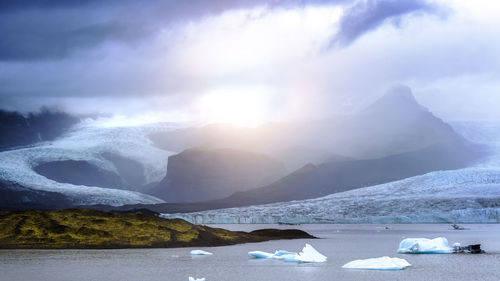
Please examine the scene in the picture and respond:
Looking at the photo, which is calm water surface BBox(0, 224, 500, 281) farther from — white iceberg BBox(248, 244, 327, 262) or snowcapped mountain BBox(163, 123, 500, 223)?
snowcapped mountain BBox(163, 123, 500, 223)

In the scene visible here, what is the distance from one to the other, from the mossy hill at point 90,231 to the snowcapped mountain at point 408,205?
54.0 m

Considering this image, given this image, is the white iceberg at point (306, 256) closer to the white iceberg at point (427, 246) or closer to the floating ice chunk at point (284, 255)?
the floating ice chunk at point (284, 255)

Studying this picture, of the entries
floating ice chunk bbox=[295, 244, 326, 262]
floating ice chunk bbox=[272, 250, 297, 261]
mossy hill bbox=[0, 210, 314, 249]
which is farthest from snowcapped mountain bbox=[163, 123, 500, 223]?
floating ice chunk bbox=[295, 244, 326, 262]

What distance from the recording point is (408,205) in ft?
321

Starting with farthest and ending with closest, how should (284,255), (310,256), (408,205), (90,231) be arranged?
(408,205)
(90,231)
(284,255)
(310,256)

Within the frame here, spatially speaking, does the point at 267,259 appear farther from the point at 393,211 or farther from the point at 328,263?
the point at 393,211

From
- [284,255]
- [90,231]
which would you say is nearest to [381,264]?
[284,255]

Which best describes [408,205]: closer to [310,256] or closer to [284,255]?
[284,255]

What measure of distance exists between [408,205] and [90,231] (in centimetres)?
6215

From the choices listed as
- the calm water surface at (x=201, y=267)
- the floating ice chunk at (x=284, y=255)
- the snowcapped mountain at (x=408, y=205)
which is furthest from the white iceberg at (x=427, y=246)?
the snowcapped mountain at (x=408, y=205)

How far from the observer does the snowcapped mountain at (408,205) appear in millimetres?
93188

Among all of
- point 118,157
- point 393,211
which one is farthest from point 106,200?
point 393,211

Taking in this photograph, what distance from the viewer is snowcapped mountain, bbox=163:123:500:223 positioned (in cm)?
9319

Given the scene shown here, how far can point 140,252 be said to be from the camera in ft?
133
